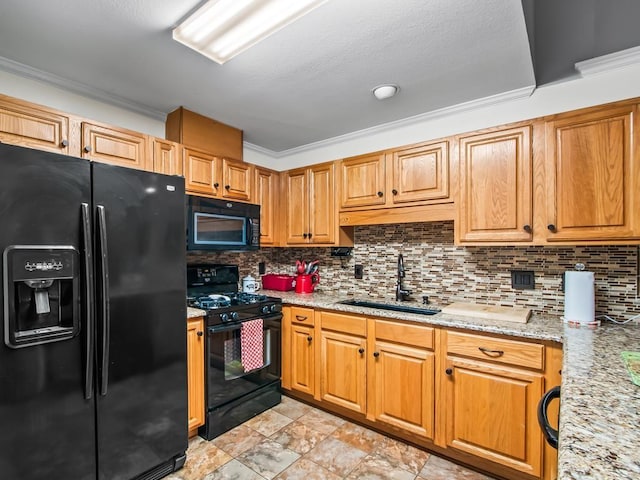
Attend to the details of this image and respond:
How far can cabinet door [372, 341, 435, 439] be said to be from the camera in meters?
2.05

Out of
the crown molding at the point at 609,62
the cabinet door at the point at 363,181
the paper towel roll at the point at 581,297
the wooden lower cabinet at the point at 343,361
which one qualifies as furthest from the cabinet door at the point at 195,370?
the crown molding at the point at 609,62

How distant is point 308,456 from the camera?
80.5 inches

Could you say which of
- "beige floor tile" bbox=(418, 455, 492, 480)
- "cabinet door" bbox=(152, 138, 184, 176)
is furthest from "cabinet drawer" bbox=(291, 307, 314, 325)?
"cabinet door" bbox=(152, 138, 184, 176)

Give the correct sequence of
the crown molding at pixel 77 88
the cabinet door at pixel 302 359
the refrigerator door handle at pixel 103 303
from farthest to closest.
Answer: the cabinet door at pixel 302 359 → the crown molding at pixel 77 88 → the refrigerator door handle at pixel 103 303

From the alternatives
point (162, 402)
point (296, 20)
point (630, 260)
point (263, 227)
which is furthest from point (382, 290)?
point (296, 20)

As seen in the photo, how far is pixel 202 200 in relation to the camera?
2.46 m

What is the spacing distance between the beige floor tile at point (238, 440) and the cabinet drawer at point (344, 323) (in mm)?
867

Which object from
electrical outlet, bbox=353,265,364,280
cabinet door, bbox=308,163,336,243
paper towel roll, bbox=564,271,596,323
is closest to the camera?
paper towel roll, bbox=564,271,596,323

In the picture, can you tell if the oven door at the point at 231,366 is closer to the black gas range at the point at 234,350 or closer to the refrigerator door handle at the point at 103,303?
the black gas range at the point at 234,350

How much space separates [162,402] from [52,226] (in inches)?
43.0

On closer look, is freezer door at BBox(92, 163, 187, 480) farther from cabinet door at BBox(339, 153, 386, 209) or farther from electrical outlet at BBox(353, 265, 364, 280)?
electrical outlet at BBox(353, 265, 364, 280)

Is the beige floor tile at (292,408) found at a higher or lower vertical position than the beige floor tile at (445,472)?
lower

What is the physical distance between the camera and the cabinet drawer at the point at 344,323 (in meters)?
2.33

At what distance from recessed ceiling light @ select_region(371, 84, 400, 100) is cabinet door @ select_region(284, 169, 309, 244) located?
3.45ft
